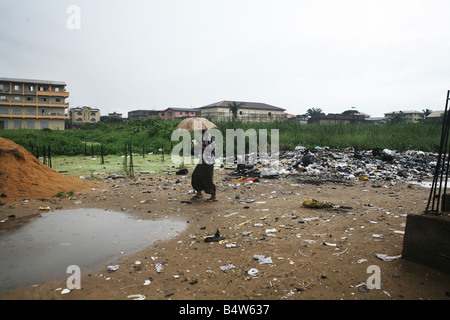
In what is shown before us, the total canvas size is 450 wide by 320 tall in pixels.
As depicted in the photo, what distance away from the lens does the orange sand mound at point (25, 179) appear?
5320 millimetres

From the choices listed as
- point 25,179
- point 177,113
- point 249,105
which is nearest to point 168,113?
point 177,113

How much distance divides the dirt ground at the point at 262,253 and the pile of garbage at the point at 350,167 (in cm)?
250

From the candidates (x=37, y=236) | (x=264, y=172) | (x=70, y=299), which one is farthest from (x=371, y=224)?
(x=264, y=172)

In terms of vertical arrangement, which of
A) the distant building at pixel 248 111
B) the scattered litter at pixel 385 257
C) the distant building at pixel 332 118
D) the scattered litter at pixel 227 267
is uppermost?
the distant building at pixel 248 111

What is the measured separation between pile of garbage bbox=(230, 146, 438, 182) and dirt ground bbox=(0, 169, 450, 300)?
98.5 inches

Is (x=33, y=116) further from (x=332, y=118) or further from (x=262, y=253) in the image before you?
(x=262, y=253)

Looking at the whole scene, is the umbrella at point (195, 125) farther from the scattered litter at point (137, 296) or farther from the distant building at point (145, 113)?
the distant building at point (145, 113)

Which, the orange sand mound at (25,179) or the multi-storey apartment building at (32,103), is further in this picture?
the multi-storey apartment building at (32,103)

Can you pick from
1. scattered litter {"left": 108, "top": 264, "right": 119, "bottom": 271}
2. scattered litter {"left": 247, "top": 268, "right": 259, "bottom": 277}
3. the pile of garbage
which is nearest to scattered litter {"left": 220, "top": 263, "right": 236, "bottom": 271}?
scattered litter {"left": 247, "top": 268, "right": 259, "bottom": 277}

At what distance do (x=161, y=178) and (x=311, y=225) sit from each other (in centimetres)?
507

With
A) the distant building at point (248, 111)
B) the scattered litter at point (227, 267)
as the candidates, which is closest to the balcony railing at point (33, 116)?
the distant building at point (248, 111)

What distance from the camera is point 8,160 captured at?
225 inches

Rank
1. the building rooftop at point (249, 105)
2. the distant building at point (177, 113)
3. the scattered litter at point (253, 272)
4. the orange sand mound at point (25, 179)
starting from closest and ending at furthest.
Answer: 1. the scattered litter at point (253, 272)
2. the orange sand mound at point (25, 179)
3. the building rooftop at point (249, 105)
4. the distant building at point (177, 113)
